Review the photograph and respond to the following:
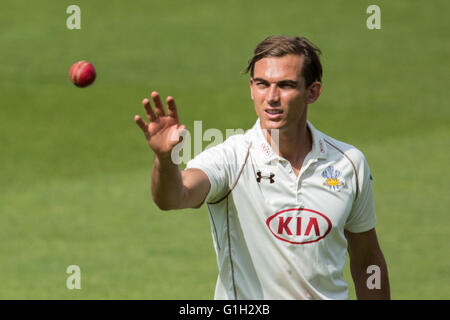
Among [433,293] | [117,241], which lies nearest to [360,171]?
[433,293]

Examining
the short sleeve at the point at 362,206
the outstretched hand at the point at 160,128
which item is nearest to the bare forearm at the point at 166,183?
the outstretched hand at the point at 160,128

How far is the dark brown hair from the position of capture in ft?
19.6

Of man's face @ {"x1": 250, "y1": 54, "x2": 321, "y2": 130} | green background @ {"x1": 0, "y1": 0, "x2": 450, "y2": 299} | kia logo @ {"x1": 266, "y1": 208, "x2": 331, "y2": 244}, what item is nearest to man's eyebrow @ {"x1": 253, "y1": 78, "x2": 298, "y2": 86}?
man's face @ {"x1": 250, "y1": 54, "x2": 321, "y2": 130}

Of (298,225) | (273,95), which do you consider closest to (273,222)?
(298,225)

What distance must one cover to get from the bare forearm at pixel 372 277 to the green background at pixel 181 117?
5607 millimetres

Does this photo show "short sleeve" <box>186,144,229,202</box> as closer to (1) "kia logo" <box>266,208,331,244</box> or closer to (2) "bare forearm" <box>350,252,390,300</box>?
(1) "kia logo" <box>266,208,331,244</box>

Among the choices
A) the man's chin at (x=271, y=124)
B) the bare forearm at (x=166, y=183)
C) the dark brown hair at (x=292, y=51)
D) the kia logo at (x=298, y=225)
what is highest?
the dark brown hair at (x=292, y=51)

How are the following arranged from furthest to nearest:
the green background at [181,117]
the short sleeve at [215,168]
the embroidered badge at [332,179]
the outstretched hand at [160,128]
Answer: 1. the green background at [181,117]
2. the embroidered badge at [332,179]
3. the short sleeve at [215,168]
4. the outstretched hand at [160,128]

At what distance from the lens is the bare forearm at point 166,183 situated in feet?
17.1

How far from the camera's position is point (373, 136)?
798 inches

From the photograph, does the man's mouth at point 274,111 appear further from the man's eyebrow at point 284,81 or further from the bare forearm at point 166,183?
the bare forearm at point 166,183

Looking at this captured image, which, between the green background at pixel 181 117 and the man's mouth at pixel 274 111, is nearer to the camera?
the man's mouth at pixel 274 111

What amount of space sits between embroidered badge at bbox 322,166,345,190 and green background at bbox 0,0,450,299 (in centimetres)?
620

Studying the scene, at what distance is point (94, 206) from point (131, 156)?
9.69 ft
